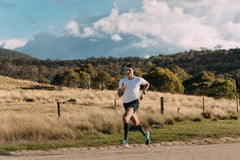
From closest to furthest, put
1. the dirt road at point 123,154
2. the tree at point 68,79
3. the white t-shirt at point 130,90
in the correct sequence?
the dirt road at point 123,154, the white t-shirt at point 130,90, the tree at point 68,79

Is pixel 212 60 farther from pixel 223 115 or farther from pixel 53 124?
pixel 53 124

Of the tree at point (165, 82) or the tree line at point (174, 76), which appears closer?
the tree line at point (174, 76)

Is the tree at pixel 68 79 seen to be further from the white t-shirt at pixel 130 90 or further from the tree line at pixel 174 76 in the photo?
the white t-shirt at pixel 130 90

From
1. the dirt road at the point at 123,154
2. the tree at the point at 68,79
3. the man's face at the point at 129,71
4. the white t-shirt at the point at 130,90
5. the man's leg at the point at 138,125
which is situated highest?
the tree at the point at 68,79

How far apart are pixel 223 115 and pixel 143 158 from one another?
490 inches

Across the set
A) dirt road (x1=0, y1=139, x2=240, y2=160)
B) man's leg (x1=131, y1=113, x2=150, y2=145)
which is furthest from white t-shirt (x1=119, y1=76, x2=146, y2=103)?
dirt road (x1=0, y1=139, x2=240, y2=160)

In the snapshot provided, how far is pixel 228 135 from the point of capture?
9797 millimetres

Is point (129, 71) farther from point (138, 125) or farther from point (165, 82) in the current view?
point (165, 82)

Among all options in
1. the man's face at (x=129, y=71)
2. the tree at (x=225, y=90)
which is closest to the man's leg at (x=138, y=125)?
A: the man's face at (x=129, y=71)

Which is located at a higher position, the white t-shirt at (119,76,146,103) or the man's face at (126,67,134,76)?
the man's face at (126,67,134,76)

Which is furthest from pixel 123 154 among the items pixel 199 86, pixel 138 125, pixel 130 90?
pixel 199 86

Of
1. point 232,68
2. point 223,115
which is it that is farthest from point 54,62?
point 223,115

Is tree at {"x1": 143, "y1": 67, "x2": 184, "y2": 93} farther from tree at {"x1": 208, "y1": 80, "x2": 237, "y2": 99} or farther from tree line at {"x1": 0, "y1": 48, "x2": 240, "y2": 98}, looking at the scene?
tree at {"x1": 208, "y1": 80, "x2": 237, "y2": 99}

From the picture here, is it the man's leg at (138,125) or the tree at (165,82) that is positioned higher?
the tree at (165,82)
